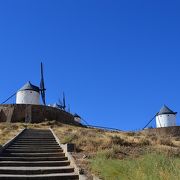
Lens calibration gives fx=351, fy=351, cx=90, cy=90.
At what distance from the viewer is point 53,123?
1433 inches

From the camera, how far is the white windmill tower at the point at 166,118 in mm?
55625

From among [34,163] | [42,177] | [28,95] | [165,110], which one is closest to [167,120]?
[165,110]

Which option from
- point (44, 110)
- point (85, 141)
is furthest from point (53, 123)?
point (85, 141)

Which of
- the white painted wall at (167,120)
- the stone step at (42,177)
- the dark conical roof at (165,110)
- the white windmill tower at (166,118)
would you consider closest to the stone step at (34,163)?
the stone step at (42,177)

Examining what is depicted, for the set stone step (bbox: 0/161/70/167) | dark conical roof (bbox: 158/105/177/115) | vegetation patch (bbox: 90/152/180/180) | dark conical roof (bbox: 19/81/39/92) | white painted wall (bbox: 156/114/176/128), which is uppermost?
dark conical roof (bbox: 19/81/39/92)

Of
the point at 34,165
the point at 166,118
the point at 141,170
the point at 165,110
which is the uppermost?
the point at 165,110

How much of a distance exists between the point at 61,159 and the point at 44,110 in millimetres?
27219

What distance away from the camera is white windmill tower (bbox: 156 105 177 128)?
2190 inches

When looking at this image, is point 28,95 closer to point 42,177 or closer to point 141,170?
point 42,177

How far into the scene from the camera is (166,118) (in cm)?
5591

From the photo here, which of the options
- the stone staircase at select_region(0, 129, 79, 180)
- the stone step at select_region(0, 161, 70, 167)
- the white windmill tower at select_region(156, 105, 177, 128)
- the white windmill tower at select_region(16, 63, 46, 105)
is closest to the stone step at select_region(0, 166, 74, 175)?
the stone staircase at select_region(0, 129, 79, 180)

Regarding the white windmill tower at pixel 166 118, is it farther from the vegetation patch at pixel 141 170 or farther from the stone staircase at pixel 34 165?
the vegetation patch at pixel 141 170

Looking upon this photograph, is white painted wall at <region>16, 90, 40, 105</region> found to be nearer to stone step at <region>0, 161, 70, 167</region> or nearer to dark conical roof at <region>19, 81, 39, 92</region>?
dark conical roof at <region>19, 81, 39, 92</region>

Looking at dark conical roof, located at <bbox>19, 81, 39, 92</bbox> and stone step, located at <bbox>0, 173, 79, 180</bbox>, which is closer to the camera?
stone step, located at <bbox>0, 173, 79, 180</bbox>
